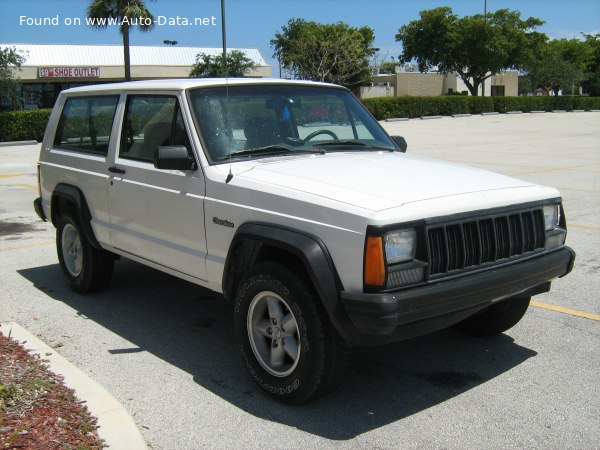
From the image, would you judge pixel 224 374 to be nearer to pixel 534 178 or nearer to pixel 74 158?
pixel 74 158

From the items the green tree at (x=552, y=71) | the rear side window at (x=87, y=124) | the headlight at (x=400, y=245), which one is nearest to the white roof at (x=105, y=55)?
the green tree at (x=552, y=71)

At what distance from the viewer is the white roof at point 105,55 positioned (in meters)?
49.6

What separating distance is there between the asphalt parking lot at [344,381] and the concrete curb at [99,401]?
4.9 inches

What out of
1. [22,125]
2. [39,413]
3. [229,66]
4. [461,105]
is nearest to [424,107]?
[461,105]

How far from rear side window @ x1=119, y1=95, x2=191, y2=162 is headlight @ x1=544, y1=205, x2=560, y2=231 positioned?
2.42 meters

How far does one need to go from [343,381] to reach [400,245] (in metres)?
1.20

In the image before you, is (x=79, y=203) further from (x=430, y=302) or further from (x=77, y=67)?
(x=77, y=67)

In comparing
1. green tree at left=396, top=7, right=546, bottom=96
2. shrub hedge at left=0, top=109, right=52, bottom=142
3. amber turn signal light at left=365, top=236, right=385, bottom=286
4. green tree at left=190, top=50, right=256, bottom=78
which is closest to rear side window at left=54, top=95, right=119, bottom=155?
amber turn signal light at left=365, top=236, right=385, bottom=286

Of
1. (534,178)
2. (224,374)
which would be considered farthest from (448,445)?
(534,178)

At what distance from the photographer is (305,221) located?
3.88 m

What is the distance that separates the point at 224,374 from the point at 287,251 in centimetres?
110

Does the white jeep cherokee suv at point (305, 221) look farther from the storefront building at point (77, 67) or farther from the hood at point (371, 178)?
the storefront building at point (77, 67)


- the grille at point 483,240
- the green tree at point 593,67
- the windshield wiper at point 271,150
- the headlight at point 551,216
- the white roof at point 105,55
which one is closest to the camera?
the grille at point 483,240

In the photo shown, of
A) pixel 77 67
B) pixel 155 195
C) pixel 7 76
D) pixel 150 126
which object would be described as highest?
pixel 77 67
